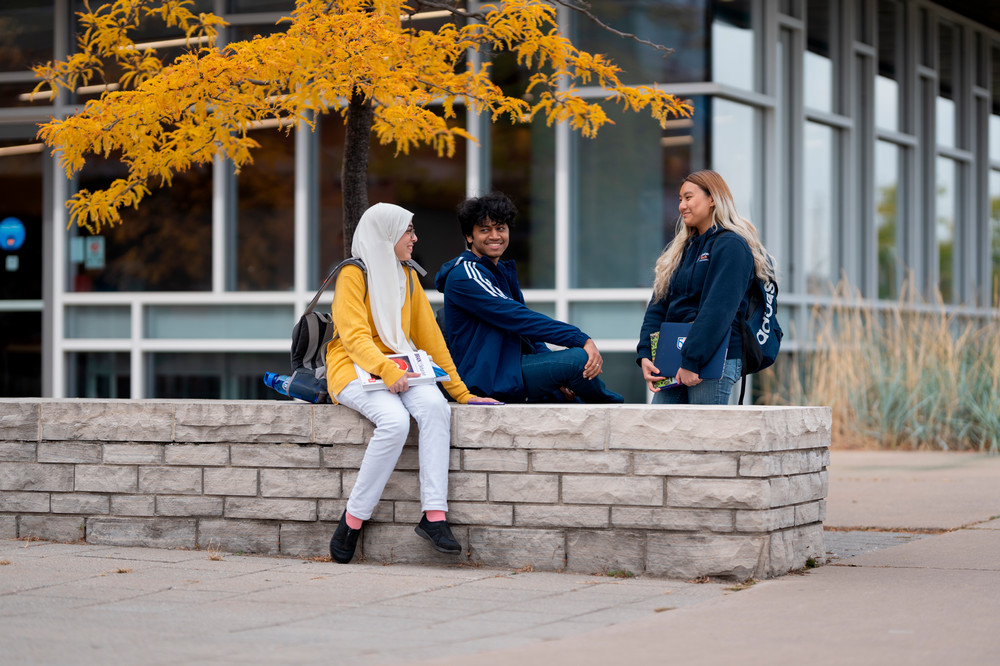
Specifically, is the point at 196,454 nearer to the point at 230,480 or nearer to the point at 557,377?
the point at 230,480

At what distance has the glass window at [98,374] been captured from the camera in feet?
43.0

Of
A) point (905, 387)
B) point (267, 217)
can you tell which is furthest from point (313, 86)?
point (905, 387)

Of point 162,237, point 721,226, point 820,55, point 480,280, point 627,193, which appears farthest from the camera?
point 820,55

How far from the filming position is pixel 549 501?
562 centimetres

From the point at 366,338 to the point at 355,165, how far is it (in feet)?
5.31

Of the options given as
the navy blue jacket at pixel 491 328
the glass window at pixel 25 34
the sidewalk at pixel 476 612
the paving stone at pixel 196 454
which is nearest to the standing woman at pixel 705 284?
the navy blue jacket at pixel 491 328

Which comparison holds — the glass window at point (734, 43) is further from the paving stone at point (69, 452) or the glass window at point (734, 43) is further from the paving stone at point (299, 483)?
the paving stone at point (69, 452)

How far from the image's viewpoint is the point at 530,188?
12.1 metres

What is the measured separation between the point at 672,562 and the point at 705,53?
733cm

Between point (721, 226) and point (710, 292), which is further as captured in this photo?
point (721, 226)

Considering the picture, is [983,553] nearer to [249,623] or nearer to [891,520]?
[891,520]

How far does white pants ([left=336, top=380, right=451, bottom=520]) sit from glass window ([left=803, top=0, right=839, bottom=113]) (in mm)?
8750

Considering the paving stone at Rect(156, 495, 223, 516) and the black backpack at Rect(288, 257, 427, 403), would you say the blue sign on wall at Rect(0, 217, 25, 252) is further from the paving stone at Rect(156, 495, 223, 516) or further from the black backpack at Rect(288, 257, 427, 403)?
the black backpack at Rect(288, 257, 427, 403)

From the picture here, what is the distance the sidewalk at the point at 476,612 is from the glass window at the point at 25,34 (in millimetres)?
8109
